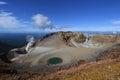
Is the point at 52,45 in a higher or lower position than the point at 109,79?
lower

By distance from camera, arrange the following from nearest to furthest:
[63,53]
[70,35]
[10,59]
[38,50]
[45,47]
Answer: [10,59] < [63,53] < [38,50] < [45,47] < [70,35]

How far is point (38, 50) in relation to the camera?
434 feet

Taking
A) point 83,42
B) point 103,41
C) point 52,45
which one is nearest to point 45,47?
point 52,45

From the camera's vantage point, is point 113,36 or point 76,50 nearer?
point 76,50

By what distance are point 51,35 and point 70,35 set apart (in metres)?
18.7

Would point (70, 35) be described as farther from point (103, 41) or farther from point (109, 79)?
point (109, 79)

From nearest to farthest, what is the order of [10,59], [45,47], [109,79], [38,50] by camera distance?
[109,79]
[10,59]
[38,50]
[45,47]

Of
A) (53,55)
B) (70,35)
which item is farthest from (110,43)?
(53,55)

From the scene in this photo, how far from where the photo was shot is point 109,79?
24016mm

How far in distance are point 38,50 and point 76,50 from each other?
2968 centimetres

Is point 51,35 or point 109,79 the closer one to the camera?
point 109,79

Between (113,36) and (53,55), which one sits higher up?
(113,36)

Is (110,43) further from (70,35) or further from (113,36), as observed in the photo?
(70,35)

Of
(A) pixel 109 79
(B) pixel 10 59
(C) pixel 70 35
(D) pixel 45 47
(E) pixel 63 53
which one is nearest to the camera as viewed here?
(A) pixel 109 79
